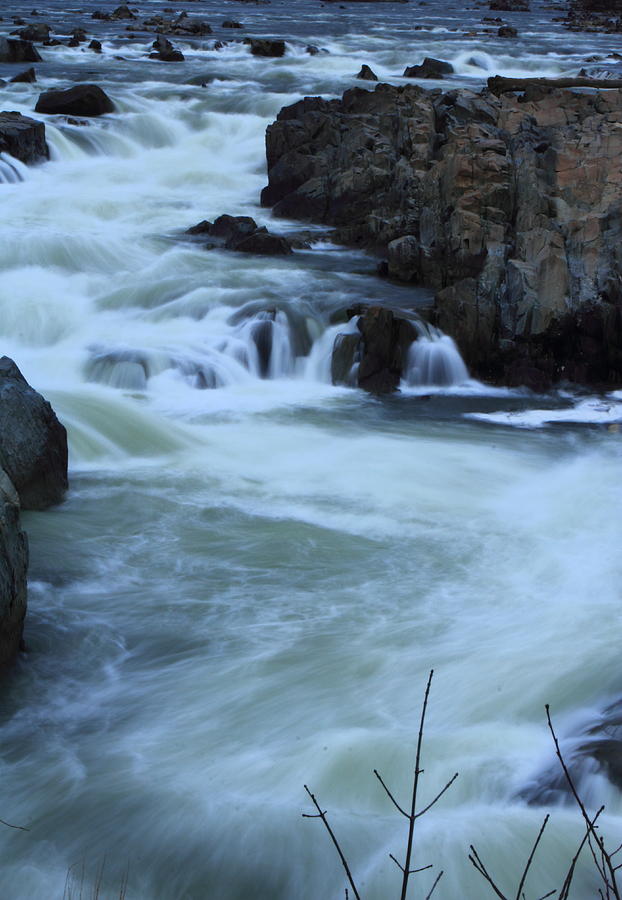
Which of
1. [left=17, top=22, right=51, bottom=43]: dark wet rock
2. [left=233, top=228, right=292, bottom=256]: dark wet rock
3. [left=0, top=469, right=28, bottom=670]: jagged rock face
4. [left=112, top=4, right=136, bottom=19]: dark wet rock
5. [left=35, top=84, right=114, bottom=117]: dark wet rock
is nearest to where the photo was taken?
[left=0, top=469, right=28, bottom=670]: jagged rock face

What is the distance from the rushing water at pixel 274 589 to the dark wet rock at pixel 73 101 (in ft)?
20.4

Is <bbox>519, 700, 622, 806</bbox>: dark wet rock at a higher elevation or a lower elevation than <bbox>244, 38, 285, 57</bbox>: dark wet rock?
lower

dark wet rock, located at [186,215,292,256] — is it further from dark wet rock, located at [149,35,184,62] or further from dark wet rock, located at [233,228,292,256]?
dark wet rock, located at [149,35,184,62]

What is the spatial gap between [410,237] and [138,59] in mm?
17528

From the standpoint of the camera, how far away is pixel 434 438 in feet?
34.9

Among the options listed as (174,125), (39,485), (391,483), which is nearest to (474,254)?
(391,483)

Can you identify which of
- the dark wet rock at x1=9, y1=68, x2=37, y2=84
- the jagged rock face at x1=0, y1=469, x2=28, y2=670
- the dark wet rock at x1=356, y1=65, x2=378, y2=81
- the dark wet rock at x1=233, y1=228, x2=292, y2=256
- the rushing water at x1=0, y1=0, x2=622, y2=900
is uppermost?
the dark wet rock at x1=356, y1=65, x2=378, y2=81

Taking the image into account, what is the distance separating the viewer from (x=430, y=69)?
90.8 ft

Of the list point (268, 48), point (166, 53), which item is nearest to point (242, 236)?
point (166, 53)

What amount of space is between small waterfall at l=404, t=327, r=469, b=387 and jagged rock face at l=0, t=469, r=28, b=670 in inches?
257

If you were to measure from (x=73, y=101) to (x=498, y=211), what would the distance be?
446 inches

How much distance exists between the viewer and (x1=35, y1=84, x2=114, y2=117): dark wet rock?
850 inches

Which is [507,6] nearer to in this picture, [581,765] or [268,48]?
[268,48]

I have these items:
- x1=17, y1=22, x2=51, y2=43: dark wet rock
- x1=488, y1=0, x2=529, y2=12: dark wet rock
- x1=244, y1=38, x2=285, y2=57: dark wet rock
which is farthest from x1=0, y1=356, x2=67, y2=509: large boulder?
x1=488, y1=0, x2=529, y2=12: dark wet rock
